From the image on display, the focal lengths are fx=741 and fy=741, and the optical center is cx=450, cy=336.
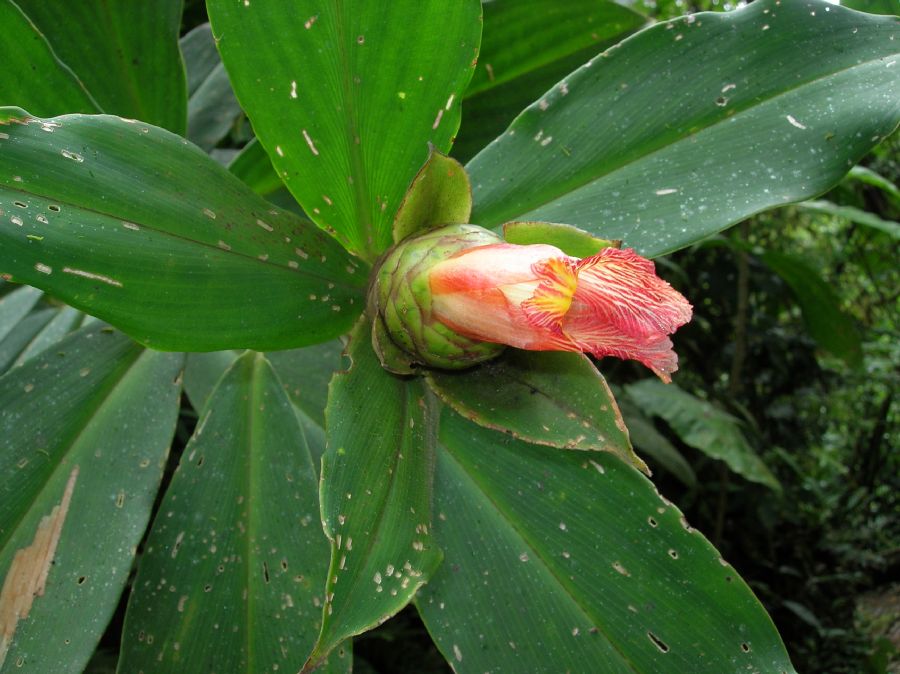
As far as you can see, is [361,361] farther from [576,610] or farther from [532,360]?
[576,610]

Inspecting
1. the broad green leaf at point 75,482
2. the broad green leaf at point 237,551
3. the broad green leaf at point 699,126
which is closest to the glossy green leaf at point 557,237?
the broad green leaf at point 699,126

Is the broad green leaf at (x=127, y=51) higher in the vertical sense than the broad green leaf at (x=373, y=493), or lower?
higher

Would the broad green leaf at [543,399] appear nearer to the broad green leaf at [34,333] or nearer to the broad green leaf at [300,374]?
the broad green leaf at [300,374]

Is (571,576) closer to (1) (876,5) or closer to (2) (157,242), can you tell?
(2) (157,242)

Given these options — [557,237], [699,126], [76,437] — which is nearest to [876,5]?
[699,126]

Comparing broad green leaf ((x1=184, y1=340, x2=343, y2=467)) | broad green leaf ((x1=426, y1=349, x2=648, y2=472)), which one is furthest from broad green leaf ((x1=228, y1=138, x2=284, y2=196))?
broad green leaf ((x1=426, y1=349, x2=648, y2=472))

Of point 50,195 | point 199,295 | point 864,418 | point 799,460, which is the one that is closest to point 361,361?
point 199,295
